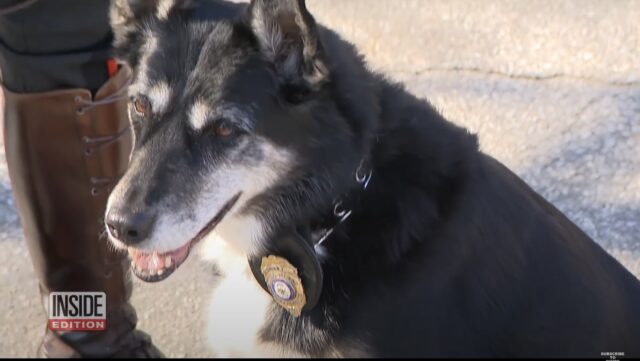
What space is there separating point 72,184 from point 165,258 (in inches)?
19.3

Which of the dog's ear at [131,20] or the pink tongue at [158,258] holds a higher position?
the dog's ear at [131,20]

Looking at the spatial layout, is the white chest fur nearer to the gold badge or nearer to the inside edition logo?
the gold badge

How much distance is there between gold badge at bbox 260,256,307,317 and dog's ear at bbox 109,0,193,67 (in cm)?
61

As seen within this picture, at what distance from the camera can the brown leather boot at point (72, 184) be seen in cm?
274

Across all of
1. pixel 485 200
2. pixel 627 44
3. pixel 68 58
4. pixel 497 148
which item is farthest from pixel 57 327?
pixel 627 44

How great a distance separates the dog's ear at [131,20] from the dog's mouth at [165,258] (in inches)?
17.8

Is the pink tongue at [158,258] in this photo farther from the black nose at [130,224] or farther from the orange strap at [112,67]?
the orange strap at [112,67]

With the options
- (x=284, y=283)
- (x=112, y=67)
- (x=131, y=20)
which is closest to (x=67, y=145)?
(x=112, y=67)

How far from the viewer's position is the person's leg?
2.64 m

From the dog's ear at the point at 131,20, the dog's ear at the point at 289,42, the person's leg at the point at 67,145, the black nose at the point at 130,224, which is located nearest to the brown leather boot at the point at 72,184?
the person's leg at the point at 67,145

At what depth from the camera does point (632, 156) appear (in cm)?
394

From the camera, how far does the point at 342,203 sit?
2457 mm

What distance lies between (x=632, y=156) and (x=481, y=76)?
0.80 m

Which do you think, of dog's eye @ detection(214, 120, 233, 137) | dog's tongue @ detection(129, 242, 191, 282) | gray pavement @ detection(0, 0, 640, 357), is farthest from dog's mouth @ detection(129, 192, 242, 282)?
gray pavement @ detection(0, 0, 640, 357)
